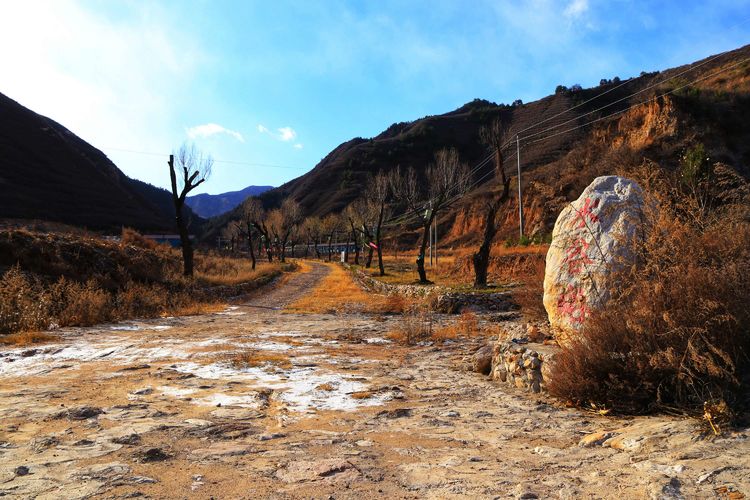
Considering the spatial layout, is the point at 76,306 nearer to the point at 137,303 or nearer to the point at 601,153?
the point at 137,303

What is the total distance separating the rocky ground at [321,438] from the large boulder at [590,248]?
1160 mm

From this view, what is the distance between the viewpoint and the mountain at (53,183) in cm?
5931

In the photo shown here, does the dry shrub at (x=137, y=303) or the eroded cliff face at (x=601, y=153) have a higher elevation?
the eroded cliff face at (x=601, y=153)

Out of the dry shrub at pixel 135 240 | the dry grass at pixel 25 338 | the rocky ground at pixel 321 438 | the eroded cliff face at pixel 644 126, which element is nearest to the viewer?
the rocky ground at pixel 321 438

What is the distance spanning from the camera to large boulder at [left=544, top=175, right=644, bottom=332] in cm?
516

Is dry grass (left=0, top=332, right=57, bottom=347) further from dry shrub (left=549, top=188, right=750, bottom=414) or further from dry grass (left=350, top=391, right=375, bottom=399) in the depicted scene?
dry shrub (left=549, top=188, right=750, bottom=414)

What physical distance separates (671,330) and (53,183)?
3220 inches

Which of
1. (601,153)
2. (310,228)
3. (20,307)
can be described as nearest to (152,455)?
(20,307)

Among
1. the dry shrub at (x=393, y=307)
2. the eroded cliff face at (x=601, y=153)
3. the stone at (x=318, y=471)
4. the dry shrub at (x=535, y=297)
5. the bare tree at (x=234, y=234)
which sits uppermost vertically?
the eroded cliff face at (x=601, y=153)

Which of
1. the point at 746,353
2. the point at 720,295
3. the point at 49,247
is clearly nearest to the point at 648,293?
the point at 720,295

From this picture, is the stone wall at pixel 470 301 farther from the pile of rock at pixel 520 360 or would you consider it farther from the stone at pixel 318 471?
the stone at pixel 318 471

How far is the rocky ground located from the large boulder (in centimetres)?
116

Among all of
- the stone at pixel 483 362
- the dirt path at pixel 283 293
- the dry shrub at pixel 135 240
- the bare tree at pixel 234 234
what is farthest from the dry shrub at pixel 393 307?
the bare tree at pixel 234 234

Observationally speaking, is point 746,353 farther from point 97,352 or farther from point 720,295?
point 97,352
